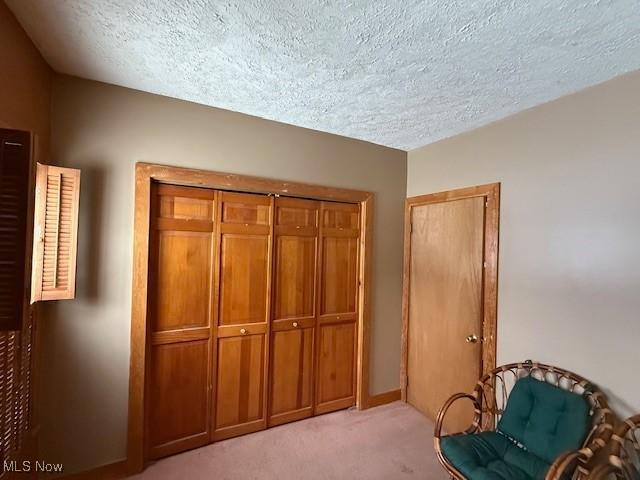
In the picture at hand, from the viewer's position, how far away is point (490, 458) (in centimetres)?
170

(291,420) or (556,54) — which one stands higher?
(556,54)

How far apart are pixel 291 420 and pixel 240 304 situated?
44.4 inches

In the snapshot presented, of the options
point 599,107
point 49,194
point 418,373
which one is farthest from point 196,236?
point 599,107

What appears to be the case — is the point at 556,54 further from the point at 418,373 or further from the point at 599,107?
the point at 418,373

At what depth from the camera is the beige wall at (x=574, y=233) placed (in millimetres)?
1615

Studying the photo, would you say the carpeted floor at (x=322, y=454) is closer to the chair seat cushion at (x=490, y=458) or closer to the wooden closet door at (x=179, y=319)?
the wooden closet door at (x=179, y=319)

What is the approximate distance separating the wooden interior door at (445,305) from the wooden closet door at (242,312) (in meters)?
1.43

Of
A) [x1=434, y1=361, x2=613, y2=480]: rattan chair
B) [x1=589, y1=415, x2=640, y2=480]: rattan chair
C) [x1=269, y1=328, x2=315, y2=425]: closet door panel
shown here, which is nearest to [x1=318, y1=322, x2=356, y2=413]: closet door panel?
[x1=269, y1=328, x2=315, y2=425]: closet door panel

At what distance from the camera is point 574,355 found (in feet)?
5.91

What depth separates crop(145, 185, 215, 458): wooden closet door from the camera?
6.93 feet

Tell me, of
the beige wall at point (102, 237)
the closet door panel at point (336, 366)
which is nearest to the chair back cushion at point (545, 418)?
the closet door panel at point (336, 366)

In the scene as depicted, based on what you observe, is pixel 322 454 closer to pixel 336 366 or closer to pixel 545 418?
pixel 336 366
